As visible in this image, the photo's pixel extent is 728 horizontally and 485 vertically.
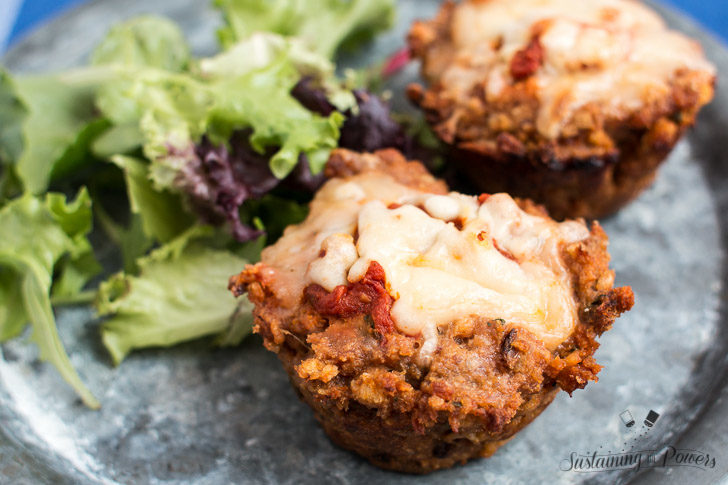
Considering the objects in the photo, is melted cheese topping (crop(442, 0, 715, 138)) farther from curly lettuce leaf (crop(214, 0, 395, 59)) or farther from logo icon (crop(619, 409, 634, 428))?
logo icon (crop(619, 409, 634, 428))

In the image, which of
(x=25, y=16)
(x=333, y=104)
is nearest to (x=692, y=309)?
(x=333, y=104)

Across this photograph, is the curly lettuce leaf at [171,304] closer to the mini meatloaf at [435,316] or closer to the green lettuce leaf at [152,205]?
the green lettuce leaf at [152,205]

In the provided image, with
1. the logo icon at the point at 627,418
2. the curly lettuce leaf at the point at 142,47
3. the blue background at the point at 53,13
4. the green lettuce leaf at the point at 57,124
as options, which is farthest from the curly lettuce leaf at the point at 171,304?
the blue background at the point at 53,13

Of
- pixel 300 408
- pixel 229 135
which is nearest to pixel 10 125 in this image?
pixel 229 135

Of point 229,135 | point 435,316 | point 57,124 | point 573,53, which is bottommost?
point 57,124

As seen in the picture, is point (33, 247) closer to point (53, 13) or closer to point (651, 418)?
point (651, 418)

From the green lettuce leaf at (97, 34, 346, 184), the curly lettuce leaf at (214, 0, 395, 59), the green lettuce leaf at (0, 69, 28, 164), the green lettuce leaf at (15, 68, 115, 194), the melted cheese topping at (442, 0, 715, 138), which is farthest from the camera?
the curly lettuce leaf at (214, 0, 395, 59)

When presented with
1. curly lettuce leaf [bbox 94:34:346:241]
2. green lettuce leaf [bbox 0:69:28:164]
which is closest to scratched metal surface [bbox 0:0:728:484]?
curly lettuce leaf [bbox 94:34:346:241]
